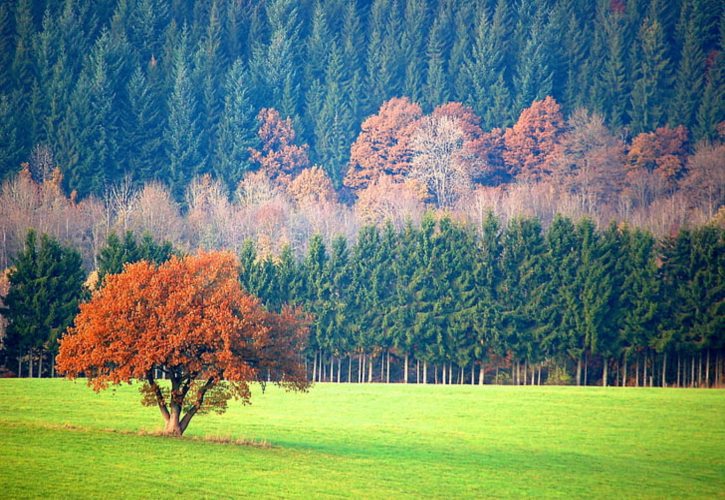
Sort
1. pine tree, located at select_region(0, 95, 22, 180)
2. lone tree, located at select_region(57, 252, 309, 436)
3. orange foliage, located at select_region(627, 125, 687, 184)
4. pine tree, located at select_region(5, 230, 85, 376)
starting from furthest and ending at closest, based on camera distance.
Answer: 1. orange foliage, located at select_region(627, 125, 687, 184)
2. pine tree, located at select_region(0, 95, 22, 180)
3. pine tree, located at select_region(5, 230, 85, 376)
4. lone tree, located at select_region(57, 252, 309, 436)

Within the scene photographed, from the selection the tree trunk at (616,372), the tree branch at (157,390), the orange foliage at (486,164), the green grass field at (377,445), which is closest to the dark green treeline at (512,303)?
the tree trunk at (616,372)

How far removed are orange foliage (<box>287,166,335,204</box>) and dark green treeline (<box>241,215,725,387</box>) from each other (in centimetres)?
7589

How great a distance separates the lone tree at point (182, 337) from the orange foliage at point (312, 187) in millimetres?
129573

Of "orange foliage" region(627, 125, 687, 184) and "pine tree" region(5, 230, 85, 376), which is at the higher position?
"orange foliage" region(627, 125, 687, 184)

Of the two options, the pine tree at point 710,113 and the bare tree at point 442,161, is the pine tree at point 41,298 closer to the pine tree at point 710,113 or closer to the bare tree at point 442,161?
the bare tree at point 442,161

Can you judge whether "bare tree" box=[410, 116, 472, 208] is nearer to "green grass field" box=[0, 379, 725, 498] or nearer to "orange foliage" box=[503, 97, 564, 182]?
"orange foliage" box=[503, 97, 564, 182]

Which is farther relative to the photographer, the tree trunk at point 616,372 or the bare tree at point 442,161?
the bare tree at point 442,161

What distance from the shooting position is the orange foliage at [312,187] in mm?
190500

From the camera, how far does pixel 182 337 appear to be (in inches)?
2135

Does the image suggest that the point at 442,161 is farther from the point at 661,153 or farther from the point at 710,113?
the point at 710,113

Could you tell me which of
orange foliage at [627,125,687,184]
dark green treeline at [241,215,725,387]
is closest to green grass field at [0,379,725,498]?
dark green treeline at [241,215,725,387]

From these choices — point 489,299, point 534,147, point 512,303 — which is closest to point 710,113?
point 534,147

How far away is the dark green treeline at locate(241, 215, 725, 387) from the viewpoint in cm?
10338

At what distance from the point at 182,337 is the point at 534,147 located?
14907cm
